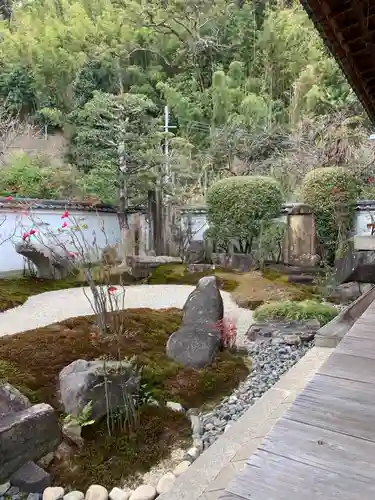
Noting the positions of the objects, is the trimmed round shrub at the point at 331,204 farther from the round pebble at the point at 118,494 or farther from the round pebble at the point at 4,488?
the round pebble at the point at 4,488

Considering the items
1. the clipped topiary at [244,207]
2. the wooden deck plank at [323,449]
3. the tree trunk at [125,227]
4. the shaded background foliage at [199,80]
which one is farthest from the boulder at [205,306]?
the shaded background foliage at [199,80]

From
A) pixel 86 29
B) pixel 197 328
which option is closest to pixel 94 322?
pixel 197 328

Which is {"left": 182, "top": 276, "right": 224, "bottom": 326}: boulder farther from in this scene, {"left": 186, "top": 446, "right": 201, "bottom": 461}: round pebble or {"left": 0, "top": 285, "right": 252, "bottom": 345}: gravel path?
{"left": 186, "top": 446, "right": 201, "bottom": 461}: round pebble

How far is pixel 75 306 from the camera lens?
488 centimetres

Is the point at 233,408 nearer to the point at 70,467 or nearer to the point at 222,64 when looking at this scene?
the point at 70,467

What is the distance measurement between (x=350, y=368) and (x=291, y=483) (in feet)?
1.85

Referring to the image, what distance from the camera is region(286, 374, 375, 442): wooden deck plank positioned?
2.57 ft

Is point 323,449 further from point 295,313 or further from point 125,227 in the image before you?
point 125,227

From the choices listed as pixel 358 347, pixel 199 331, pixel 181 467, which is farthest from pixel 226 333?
pixel 358 347

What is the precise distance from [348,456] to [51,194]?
8302 mm

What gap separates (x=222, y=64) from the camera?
46.5ft

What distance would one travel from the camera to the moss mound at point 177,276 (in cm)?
665

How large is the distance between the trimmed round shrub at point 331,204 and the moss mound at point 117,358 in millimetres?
4189

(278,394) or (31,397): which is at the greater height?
(278,394)
